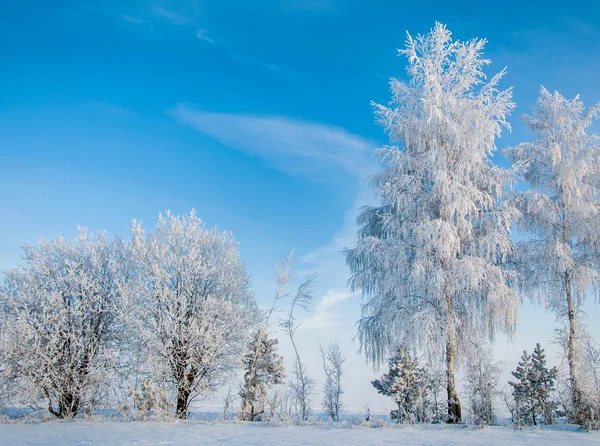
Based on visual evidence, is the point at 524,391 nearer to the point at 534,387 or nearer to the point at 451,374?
the point at 534,387

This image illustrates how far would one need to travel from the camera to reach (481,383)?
42.6 ft

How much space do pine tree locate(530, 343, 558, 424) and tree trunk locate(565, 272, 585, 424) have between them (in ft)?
2.02

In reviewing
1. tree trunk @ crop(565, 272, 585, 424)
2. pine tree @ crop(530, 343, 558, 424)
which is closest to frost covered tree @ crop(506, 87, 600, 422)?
tree trunk @ crop(565, 272, 585, 424)

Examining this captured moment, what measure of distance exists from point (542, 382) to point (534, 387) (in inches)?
15.6

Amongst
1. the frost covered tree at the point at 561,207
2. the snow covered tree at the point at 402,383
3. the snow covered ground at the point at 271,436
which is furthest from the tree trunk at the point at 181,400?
the frost covered tree at the point at 561,207

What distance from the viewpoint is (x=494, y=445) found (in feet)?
22.6

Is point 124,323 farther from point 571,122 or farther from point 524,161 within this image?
point 571,122

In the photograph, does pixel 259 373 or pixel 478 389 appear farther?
pixel 259 373

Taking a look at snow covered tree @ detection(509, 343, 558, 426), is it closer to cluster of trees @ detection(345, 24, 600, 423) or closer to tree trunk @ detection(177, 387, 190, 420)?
cluster of trees @ detection(345, 24, 600, 423)

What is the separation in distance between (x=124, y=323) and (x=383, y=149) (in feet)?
36.2

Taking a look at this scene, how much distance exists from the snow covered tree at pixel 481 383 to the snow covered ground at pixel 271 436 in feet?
9.45

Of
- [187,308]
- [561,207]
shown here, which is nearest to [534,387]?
[561,207]

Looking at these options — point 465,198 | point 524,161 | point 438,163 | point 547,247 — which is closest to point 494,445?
point 465,198

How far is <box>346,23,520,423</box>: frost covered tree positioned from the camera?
14.1 meters
